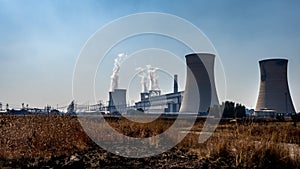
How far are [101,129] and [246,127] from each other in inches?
130

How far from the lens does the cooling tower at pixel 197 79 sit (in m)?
33.9

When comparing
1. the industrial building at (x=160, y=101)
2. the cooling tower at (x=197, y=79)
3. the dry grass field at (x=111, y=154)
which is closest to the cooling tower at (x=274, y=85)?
the cooling tower at (x=197, y=79)

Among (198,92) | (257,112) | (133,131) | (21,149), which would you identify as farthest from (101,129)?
(257,112)

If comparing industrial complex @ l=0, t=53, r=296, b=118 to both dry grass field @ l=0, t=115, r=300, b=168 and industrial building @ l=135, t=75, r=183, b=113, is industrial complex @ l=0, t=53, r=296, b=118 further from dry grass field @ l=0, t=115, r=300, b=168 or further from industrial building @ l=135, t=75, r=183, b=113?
dry grass field @ l=0, t=115, r=300, b=168

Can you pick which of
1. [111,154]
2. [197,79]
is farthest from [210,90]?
[111,154]

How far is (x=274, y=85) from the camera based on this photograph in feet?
126

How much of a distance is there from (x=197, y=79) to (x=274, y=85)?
10089 mm

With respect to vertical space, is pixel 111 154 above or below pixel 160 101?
below

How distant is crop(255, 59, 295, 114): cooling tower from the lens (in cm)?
3841

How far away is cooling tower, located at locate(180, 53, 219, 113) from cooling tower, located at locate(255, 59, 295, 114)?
24.9 ft

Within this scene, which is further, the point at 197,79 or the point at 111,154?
the point at 197,79

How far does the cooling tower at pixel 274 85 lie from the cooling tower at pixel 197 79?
7.58 m

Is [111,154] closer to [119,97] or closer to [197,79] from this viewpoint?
[197,79]

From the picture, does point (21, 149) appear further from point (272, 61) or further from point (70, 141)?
point (272, 61)
